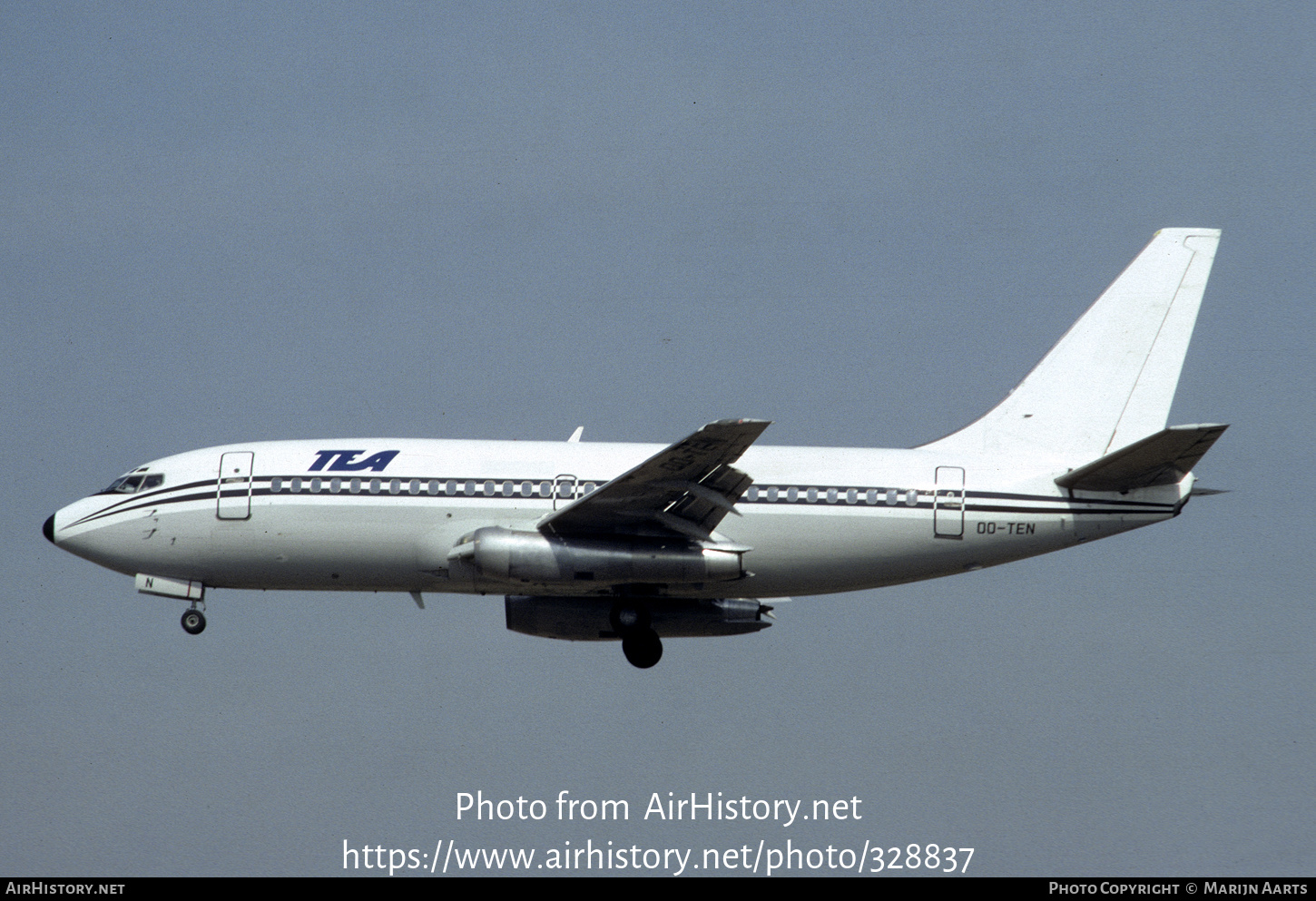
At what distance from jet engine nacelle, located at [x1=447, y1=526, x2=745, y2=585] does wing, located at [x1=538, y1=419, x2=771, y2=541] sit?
0.34 metres

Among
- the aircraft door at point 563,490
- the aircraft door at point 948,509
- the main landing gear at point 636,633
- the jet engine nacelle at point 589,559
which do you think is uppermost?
the aircraft door at point 563,490

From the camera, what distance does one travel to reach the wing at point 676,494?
31375mm

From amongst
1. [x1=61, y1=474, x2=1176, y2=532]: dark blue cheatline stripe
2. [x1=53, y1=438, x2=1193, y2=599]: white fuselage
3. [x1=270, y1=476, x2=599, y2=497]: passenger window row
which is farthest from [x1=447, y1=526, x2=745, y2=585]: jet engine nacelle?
[x1=61, y1=474, x2=1176, y2=532]: dark blue cheatline stripe

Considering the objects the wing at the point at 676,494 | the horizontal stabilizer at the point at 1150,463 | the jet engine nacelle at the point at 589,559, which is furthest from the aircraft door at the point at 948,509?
the wing at the point at 676,494

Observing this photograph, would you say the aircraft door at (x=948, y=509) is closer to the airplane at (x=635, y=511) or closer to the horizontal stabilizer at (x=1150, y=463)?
the airplane at (x=635, y=511)

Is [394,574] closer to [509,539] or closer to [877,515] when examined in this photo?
[509,539]

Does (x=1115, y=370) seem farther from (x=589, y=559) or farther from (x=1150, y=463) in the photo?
(x=589, y=559)

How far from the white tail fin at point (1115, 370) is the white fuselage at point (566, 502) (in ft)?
4.03

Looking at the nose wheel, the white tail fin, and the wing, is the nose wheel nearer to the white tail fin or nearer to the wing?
the wing

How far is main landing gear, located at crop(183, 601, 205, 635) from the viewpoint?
3622 centimetres

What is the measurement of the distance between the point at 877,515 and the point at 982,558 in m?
2.58

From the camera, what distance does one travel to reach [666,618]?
122 ft

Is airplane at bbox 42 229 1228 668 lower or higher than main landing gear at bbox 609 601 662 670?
higher

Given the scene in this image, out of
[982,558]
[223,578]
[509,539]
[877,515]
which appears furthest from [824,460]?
[223,578]
